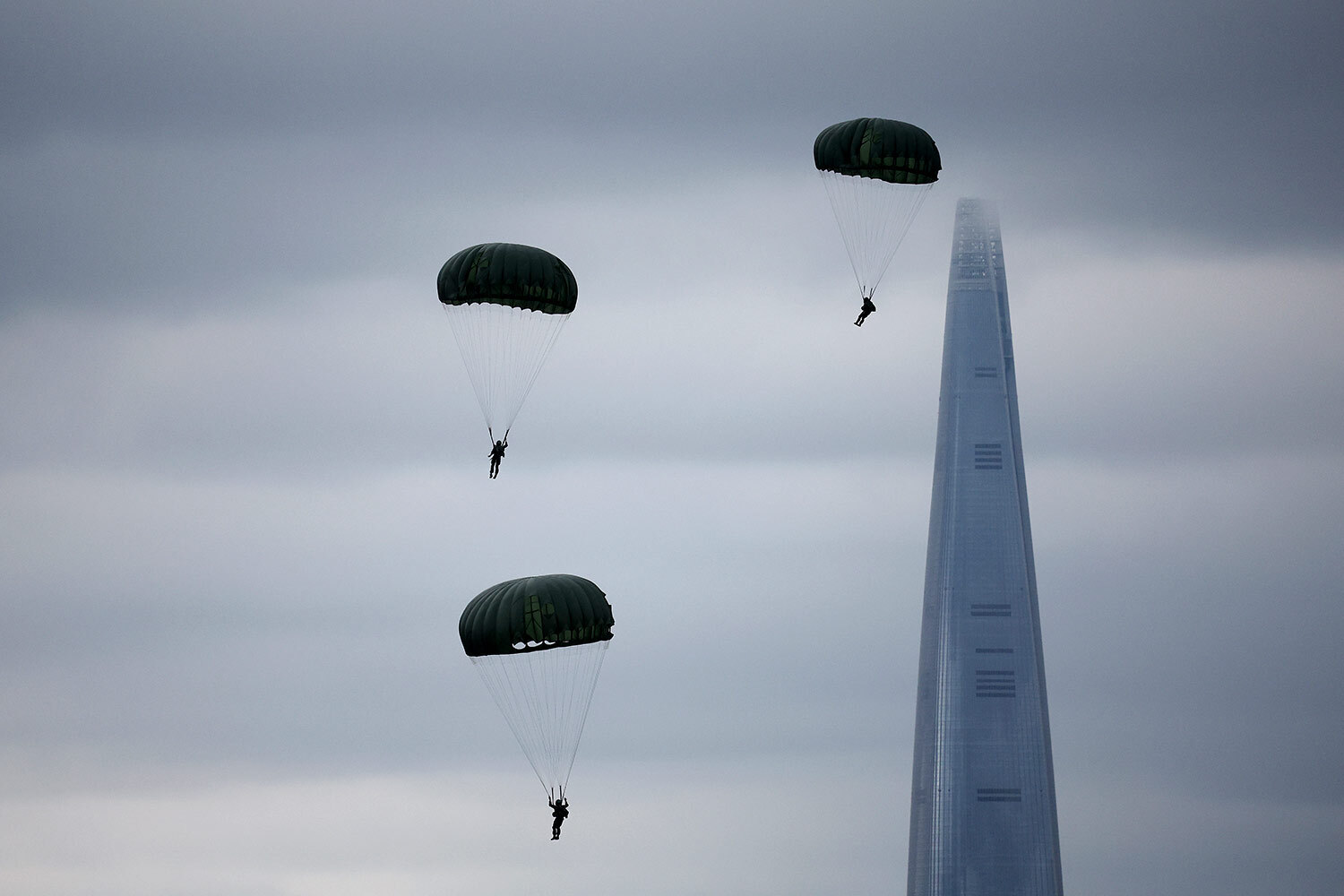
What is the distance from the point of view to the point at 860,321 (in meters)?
76.4

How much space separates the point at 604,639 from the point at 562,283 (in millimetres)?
13451

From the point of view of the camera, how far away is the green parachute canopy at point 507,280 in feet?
231

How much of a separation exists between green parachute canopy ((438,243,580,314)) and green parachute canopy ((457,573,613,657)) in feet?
34.3

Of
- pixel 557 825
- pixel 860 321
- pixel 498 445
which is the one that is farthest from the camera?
pixel 860 321

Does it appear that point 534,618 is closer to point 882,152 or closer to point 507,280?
point 507,280

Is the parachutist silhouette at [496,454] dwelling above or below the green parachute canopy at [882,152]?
below

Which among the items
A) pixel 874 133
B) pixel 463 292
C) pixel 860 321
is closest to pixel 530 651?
pixel 463 292

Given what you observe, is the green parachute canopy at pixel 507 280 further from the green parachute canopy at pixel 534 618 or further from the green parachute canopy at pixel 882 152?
the green parachute canopy at pixel 882 152

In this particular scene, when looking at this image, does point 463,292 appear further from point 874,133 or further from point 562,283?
point 874,133

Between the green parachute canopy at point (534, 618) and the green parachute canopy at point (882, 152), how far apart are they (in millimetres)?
21235

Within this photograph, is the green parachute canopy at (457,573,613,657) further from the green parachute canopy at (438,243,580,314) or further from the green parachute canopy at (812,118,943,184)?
the green parachute canopy at (812,118,943,184)

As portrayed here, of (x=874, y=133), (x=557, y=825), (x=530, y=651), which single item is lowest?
(x=557, y=825)

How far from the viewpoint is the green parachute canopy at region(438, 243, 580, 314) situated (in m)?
70.4

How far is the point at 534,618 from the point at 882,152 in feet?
79.0
